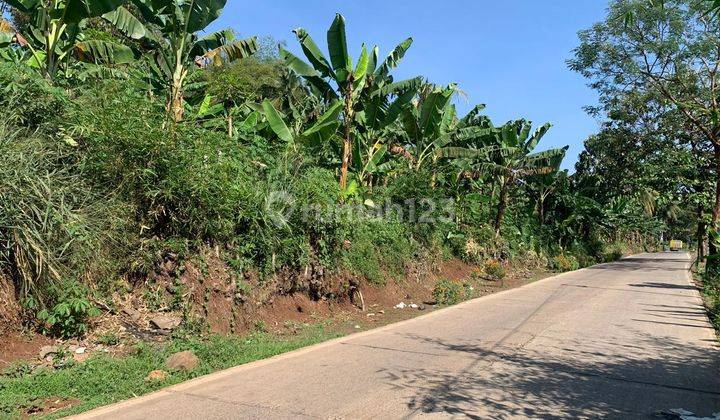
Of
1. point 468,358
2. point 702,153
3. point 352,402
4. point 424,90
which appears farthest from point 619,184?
point 352,402

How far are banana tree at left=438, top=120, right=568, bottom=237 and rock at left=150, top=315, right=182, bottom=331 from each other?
14.8 metres

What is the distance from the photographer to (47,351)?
5766mm

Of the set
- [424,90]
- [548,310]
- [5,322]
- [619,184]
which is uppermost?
[424,90]

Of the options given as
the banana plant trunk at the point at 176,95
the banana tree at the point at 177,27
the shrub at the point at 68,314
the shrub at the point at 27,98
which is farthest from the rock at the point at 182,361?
the banana plant trunk at the point at 176,95

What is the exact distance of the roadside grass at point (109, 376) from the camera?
4773 millimetres

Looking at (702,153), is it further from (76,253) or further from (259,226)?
(76,253)

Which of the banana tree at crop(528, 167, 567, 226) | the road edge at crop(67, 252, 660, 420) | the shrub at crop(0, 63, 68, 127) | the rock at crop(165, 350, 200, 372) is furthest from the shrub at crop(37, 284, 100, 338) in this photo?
the banana tree at crop(528, 167, 567, 226)

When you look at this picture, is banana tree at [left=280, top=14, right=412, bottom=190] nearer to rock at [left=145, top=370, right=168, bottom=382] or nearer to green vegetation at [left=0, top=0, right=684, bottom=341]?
green vegetation at [left=0, top=0, right=684, bottom=341]

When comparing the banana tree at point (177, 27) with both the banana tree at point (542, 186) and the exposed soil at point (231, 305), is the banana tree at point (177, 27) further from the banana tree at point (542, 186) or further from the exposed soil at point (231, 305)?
the banana tree at point (542, 186)

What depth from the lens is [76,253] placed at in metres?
6.21

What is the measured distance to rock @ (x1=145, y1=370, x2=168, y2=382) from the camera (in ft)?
18.2

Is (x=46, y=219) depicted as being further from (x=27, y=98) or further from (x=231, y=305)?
(x=231, y=305)

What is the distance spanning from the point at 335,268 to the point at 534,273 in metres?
15.2

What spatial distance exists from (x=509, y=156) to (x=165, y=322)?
17.8 meters
